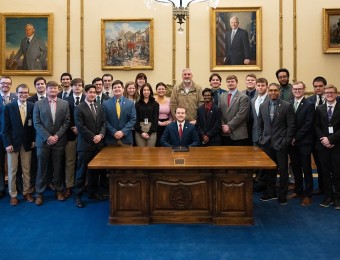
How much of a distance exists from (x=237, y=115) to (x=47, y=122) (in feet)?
9.27

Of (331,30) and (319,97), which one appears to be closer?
(319,97)

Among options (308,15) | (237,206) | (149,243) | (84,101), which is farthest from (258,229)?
(308,15)

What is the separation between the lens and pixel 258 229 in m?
4.41

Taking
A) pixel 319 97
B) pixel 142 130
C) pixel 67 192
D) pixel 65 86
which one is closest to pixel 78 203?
pixel 67 192

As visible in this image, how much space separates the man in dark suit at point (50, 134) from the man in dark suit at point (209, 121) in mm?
2002

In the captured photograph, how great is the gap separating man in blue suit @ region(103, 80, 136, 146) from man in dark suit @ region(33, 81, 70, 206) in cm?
59

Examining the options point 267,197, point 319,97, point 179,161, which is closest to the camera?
point 179,161

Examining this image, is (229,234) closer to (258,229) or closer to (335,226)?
(258,229)

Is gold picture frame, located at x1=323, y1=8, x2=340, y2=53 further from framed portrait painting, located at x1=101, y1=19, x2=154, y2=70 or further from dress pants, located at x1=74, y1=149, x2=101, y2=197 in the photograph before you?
dress pants, located at x1=74, y1=149, x2=101, y2=197

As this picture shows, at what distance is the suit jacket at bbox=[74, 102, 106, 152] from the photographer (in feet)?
17.6

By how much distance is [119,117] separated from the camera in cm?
572

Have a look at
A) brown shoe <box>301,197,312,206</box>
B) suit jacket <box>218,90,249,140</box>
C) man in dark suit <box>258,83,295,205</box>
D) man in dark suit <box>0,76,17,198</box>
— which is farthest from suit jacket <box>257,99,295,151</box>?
man in dark suit <box>0,76,17,198</box>

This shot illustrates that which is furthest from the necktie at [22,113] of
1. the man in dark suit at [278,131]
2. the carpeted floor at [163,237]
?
the man in dark suit at [278,131]

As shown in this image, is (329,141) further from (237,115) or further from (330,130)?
(237,115)
